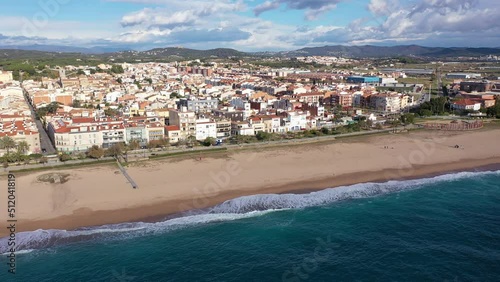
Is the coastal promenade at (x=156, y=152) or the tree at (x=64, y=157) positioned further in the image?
the tree at (x=64, y=157)

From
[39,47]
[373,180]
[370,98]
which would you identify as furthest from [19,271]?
[39,47]

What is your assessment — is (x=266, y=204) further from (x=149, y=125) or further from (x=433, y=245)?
(x=149, y=125)

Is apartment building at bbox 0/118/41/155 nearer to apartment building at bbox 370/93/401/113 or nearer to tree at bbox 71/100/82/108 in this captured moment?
tree at bbox 71/100/82/108

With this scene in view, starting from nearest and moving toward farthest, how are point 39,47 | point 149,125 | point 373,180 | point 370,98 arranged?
point 373,180, point 149,125, point 370,98, point 39,47

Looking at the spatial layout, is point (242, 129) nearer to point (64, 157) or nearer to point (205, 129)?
point (205, 129)

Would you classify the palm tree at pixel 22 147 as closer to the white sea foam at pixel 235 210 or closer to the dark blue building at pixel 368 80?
the white sea foam at pixel 235 210

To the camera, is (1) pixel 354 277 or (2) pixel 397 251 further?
(2) pixel 397 251

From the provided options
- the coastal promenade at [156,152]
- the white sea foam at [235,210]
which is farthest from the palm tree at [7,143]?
the white sea foam at [235,210]

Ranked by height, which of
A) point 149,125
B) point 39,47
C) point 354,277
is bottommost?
point 354,277
